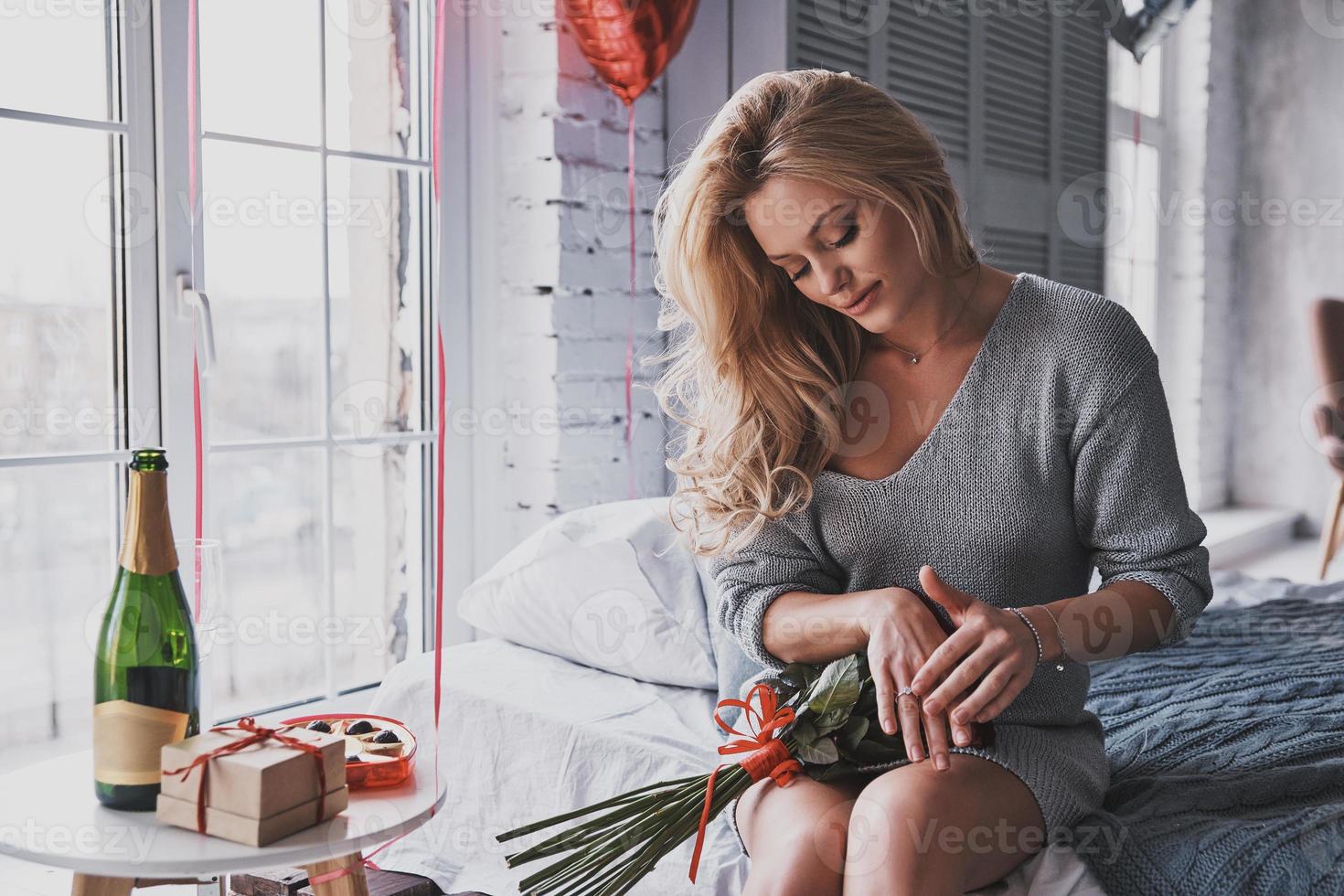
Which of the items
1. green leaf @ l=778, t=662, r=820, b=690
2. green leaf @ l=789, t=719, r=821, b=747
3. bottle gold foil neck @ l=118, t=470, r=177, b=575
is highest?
bottle gold foil neck @ l=118, t=470, r=177, b=575

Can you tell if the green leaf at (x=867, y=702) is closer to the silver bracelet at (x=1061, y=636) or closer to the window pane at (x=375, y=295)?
the silver bracelet at (x=1061, y=636)

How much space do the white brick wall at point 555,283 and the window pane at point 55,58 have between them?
702 millimetres

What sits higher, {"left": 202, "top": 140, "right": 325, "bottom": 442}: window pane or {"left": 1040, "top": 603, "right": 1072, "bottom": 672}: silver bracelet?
{"left": 202, "top": 140, "right": 325, "bottom": 442}: window pane

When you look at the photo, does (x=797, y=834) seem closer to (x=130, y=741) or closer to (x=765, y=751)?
(x=765, y=751)

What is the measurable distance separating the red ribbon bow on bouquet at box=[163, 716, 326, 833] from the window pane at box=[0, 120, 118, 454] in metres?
0.86

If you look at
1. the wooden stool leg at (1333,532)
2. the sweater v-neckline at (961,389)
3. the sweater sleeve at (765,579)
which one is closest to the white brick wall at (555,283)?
the sweater sleeve at (765,579)

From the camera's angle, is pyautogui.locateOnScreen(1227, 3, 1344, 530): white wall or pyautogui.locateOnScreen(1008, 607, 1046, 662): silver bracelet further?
pyautogui.locateOnScreen(1227, 3, 1344, 530): white wall

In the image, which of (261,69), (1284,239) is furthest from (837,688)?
(1284,239)

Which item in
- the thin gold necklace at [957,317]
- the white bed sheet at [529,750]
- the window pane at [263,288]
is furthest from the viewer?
the window pane at [263,288]

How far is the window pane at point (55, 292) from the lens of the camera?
1.72 metres

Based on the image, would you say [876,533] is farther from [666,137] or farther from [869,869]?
[666,137]

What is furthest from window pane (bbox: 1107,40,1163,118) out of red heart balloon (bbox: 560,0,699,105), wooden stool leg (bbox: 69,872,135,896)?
wooden stool leg (bbox: 69,872,135,896)

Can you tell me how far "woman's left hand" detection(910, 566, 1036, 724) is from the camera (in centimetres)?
114

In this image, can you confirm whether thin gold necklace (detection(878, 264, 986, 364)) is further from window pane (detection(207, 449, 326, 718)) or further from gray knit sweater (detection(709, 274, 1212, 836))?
window pane (detection(207, 449, 326, 718))
